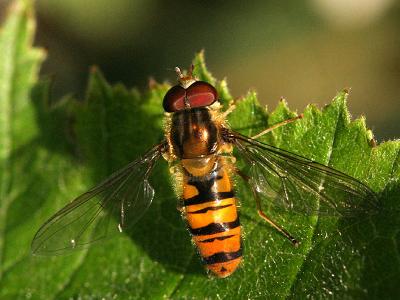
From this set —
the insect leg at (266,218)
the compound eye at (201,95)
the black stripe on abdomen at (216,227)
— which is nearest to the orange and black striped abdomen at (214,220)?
the black stripe on abdomen at (216,227)

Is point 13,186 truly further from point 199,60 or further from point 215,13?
point 215,13

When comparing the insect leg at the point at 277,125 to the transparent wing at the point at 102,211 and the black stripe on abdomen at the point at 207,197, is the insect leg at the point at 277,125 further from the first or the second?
the transparent wing at the point at 102,211

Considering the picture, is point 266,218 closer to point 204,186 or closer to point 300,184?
point 300,184

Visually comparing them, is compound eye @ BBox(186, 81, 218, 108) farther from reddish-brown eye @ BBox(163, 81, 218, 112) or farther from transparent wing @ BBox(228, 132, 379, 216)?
transparent wing @ BBox(228, 132, 379, 216)

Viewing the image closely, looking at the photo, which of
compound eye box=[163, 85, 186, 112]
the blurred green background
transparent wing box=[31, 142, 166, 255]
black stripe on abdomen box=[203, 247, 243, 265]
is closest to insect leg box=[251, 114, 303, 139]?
compound eye box=[163, 85, 186, 112]

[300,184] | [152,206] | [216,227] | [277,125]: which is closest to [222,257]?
[216,227]

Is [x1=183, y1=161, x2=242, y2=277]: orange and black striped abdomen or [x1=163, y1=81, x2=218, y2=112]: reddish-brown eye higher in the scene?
[x1=163, y1=81, x2=218, y2=112]: reddish-brown eye
